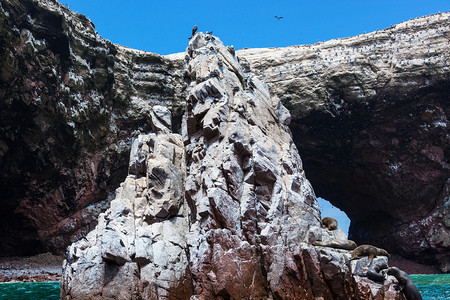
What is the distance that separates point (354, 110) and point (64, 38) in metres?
23.1

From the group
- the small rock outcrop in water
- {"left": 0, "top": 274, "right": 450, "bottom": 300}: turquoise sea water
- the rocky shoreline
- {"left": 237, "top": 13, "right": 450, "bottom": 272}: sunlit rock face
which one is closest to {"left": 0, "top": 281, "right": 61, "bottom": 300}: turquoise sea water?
{"left": 0, "top": 274, "right": 450, "bottom": 300}: turquoise sea water

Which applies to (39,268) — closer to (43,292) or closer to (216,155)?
(43,292)

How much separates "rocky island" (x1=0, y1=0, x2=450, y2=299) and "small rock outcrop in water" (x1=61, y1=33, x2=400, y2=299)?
66mm

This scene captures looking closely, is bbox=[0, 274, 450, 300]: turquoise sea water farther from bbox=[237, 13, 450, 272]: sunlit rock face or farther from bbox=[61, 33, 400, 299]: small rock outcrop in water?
bbox=[237, 13, 450, 272]: sunlit rock face

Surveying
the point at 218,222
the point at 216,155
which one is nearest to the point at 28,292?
the point at 218,222

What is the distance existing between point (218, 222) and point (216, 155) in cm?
308

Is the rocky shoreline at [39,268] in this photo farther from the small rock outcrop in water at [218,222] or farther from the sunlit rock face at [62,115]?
the small rock outcrop in water at [218,222]

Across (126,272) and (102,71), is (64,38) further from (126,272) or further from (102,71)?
(126,272)

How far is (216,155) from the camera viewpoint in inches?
663

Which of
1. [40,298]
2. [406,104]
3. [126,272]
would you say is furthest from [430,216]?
[40,298]

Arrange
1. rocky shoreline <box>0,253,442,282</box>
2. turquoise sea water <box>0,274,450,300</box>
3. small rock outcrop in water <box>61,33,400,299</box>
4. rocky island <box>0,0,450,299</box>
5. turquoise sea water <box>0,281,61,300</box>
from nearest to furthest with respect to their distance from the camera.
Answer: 1. small rock outcrop in water <box>61,33,400,299</box>
2. rocky island <box>0,0,450,299</box>
3. turquoise sea water <box>0,274,450,300</box>
4. turquoise sea water <box>0,281,61,300</box>
5. rocky shoreline <box>0,253,442,282</box>

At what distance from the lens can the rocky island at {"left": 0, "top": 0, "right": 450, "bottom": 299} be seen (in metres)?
15.2

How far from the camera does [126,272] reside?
16.0 m

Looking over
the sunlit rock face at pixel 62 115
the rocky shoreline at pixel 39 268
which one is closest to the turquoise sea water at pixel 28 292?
the rocky shoreline at pixel 39 268
